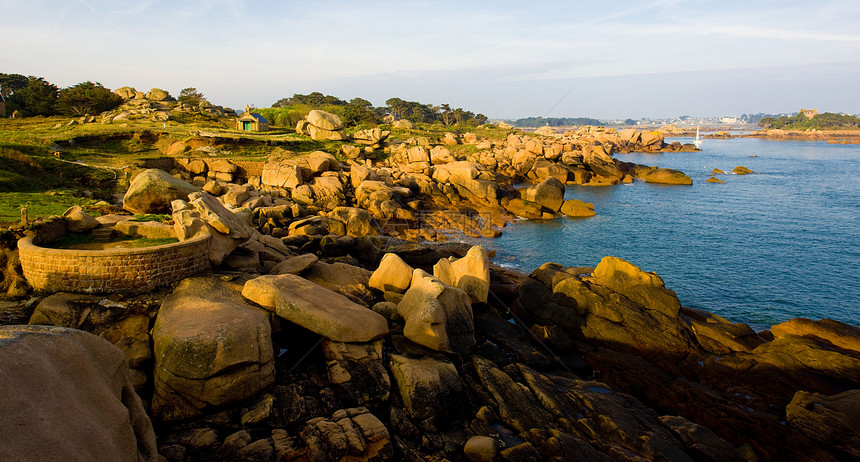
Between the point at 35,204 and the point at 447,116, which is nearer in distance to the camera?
the point at 35,204

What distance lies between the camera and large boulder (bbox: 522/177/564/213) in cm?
A: 4000

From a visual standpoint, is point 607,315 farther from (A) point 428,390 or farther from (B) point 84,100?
(B) point 84,100

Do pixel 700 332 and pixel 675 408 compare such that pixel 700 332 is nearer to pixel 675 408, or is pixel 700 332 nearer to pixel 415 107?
pixel 675 408

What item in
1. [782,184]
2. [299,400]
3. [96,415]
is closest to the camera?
[96,415]

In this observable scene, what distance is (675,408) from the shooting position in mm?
13086

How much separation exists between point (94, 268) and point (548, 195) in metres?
35.4

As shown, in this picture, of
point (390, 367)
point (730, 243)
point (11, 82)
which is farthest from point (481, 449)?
point (11, 82)

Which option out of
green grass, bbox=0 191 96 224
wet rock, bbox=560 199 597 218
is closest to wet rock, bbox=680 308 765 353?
wet rock, bbox=560 199 597 218

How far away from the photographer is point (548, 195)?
40.2 meters

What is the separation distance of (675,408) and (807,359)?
6.03 metres

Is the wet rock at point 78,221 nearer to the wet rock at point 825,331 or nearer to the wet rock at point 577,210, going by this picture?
the wet rock at point 825,331

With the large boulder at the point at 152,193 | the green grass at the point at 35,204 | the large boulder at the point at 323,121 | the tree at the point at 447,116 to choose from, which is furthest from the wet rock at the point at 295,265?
the tree at the point at 447,116

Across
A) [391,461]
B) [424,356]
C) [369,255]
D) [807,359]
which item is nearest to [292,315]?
[424,356]

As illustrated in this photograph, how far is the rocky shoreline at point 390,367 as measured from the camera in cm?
647
